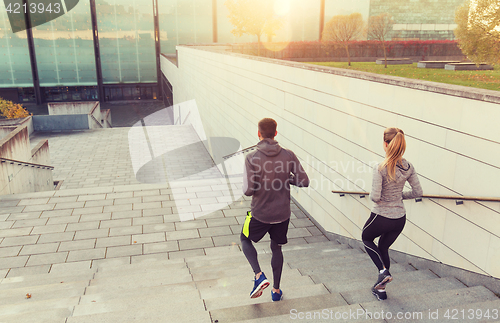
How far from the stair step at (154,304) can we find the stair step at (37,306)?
0.19 m

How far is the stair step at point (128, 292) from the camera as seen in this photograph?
12.3ft

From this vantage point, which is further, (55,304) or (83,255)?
(83,255)

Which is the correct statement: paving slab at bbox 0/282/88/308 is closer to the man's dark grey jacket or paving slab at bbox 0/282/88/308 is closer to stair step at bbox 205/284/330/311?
stair step at bbox 205/284/330/311

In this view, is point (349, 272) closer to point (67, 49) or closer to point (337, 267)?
point (337, 267)

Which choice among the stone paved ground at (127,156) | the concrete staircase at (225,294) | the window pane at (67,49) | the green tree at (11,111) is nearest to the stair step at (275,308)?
the concrete staircase at (225,294)

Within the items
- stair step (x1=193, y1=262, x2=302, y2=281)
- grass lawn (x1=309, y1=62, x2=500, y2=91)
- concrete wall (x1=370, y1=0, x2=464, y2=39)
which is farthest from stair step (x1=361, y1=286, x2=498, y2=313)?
concrete wall (x1=370, y1=0, x2=464, y2=39)

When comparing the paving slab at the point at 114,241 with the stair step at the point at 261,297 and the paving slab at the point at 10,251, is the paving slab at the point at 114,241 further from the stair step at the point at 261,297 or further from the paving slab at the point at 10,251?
the stair step at the point at 261,297

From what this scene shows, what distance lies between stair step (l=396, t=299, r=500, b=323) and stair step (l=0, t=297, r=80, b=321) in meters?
2.93

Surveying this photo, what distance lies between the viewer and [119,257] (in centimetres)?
543

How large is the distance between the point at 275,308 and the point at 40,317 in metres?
2.02

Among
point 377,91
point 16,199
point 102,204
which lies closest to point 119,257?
point 102,204

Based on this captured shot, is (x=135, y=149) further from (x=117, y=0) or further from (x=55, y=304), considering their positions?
(x=117, y=0)

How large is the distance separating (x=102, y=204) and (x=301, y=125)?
13.9 ft

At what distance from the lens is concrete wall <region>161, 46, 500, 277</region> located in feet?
11.0
